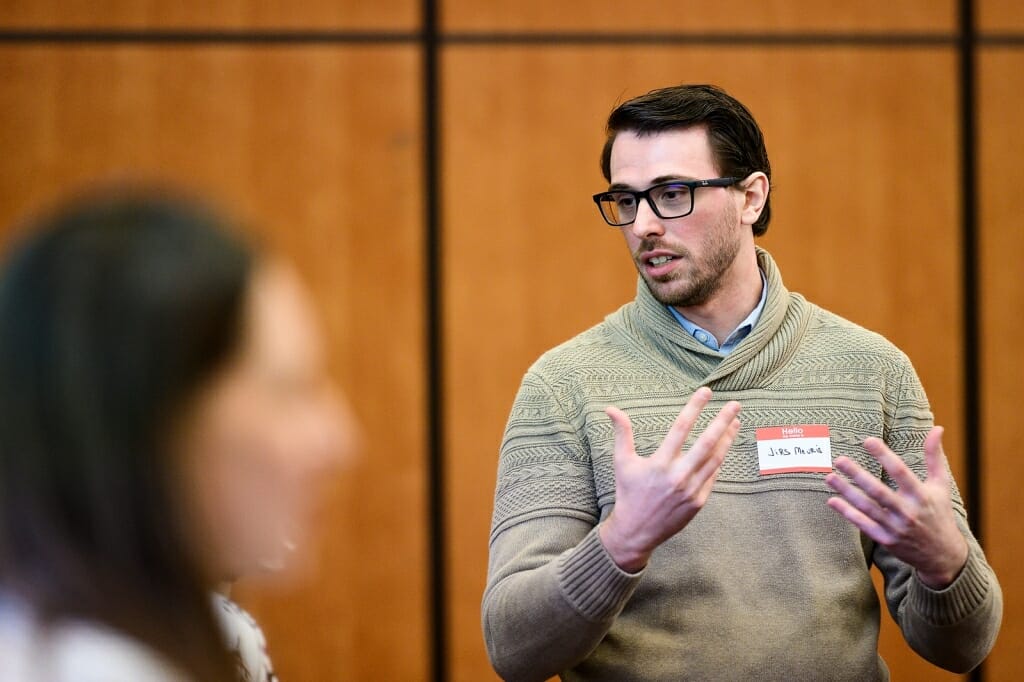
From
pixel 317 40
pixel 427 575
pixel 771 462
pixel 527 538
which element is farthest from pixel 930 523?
pixel 317 40

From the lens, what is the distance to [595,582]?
1.64 m

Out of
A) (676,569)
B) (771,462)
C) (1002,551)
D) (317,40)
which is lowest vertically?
(1002,551)

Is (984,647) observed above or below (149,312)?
below

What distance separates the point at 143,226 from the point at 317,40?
3.09 m

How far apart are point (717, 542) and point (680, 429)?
1.06ft

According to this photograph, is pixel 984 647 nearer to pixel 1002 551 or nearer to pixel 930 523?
pixel 930 523

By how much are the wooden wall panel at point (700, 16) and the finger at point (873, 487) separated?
238 centimetres

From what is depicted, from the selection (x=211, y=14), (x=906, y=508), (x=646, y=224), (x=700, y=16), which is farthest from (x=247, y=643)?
(x=700, y=16)

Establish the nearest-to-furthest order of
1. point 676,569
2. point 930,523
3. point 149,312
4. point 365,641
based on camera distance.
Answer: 1. point 149,312
2. point 930,523
3. point 676,569
4. point 365,641

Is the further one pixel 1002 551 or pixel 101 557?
pixel 1002 551

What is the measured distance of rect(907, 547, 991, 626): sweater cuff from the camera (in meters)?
1.77

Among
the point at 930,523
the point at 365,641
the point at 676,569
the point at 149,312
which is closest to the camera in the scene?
the point at 149,312

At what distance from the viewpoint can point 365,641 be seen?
3588 mm

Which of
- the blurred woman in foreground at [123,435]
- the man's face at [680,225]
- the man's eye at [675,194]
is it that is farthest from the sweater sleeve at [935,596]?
the blurred woman in foreground at [123,435]
